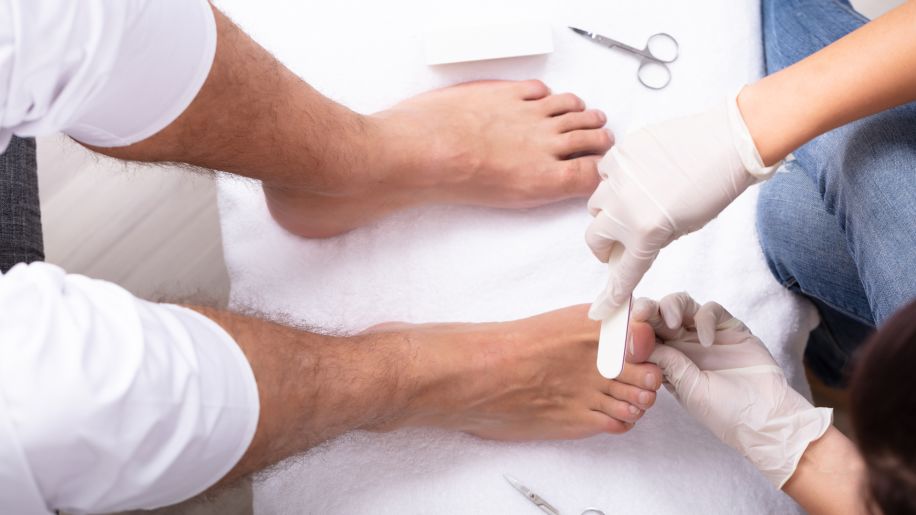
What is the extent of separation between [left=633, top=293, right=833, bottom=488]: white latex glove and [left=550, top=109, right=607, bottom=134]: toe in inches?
11.6

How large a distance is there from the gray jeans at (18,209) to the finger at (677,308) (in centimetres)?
74

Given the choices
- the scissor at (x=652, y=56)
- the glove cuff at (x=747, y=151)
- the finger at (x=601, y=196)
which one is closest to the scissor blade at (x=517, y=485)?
the finger at (x=601, y=196)

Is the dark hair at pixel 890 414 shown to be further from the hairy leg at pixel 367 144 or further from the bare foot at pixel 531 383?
the hairy leg at pixel 367 144

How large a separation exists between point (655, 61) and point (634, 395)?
486mm

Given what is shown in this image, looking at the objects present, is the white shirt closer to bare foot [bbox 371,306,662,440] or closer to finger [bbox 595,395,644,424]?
bare foot [bbox 371,306,662,440]

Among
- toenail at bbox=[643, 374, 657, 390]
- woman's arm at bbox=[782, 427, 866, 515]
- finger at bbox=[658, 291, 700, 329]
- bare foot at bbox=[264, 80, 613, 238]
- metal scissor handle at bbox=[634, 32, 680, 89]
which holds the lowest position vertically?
woman's arm at bbox=[782, 427, 866, 515]

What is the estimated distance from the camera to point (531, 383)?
1.10 metres

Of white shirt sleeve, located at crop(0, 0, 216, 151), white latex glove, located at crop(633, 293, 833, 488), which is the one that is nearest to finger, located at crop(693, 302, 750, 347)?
white latex glove, located at crop(633, 293, 833, 488)

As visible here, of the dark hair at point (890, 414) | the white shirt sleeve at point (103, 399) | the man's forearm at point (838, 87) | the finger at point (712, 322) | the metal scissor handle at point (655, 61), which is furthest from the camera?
the metal scissor handle at point (655, 61)

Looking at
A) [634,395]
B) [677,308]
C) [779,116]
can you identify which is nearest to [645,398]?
[634,395]

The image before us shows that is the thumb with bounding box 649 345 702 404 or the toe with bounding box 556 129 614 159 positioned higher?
the toe with bounding box 556 129 614 159

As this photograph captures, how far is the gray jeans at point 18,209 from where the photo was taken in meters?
0.98

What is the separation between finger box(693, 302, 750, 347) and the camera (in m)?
1.00

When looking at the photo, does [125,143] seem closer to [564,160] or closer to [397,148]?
[397,148]
